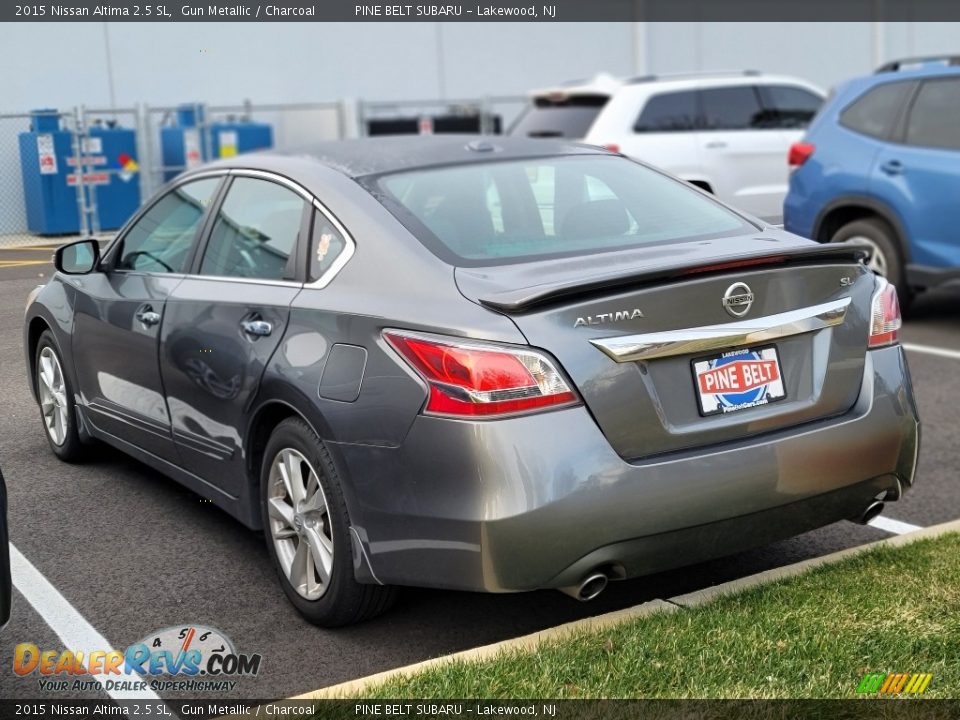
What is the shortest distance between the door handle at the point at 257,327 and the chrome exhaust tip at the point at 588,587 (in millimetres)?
1314

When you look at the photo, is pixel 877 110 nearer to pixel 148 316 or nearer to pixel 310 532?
pixel 148 316

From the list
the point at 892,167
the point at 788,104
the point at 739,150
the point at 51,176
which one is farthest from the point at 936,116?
the point at 51,176

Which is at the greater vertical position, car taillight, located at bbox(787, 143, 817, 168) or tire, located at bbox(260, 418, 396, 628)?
car taillight, located at bbox(787, 143, 817, 168)

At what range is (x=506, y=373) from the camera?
3.56m

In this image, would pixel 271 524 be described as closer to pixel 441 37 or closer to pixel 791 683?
pixel 791 683

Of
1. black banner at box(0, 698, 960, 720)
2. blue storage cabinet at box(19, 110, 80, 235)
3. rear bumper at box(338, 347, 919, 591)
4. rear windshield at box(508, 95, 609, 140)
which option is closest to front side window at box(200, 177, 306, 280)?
blue storage cabinet at box(19, 110, 80, 235)

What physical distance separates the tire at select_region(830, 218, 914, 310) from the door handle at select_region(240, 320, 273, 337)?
629 centimetres

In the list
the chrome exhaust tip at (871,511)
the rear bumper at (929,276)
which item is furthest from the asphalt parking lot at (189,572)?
the rear bumper at (929,276)

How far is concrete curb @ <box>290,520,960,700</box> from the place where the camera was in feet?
11.6

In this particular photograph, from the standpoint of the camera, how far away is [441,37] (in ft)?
70.4

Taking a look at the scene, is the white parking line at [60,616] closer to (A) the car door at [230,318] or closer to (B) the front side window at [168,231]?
(A) the car door at [230,318]

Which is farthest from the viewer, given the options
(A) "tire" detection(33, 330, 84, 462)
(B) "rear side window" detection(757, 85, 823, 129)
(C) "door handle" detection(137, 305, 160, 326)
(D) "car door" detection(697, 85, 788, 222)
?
(B) "rear side window" detection(757, 85, 823, 129)

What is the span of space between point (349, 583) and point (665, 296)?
1281 mm
